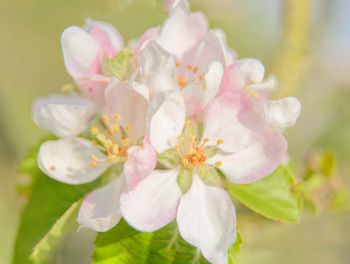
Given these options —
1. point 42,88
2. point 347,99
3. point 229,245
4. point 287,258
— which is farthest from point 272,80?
point 42,88

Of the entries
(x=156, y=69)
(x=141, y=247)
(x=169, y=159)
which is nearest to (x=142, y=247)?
(x=141, y=247)

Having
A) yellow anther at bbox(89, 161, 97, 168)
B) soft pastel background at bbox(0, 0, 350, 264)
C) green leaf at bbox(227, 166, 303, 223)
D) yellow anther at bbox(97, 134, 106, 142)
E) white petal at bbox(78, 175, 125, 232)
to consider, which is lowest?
soft pastel background at bbox(0, 0, 350, 264)

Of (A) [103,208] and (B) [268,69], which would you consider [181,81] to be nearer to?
(A) [103,208]

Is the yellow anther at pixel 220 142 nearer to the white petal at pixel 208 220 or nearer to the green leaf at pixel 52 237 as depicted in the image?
the white petal at pixel 208 220

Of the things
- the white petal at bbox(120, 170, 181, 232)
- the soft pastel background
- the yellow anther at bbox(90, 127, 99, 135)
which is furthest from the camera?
the soft pastel background

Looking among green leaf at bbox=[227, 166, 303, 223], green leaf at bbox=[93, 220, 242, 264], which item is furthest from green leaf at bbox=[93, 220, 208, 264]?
green leaf at bbox=[227, 166, 303, 223]

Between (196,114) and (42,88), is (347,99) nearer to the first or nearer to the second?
(42,88)

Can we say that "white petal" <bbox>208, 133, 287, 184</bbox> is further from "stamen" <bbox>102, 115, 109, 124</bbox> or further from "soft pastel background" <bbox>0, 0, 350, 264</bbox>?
"soft pastel background" <bbox>0, 0, 350, 264</bbox>

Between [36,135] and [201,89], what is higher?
[201,89]
